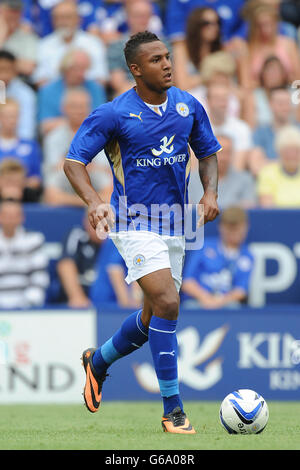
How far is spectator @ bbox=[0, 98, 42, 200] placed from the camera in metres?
12.0

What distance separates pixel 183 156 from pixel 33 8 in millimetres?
8144

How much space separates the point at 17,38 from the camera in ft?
44.4

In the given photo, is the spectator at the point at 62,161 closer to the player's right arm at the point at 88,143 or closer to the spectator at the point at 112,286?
the spectator at the point at 112,286

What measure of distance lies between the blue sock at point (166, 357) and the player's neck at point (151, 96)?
150cm

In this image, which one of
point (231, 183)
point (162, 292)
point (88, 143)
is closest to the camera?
point (162, 292)

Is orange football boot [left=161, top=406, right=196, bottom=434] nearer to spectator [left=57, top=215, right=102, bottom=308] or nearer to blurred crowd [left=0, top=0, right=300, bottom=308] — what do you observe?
blurred crowd [left=0, top=0, right=300, bottom=308]

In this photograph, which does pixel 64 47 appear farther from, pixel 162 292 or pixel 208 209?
pixel 162 292

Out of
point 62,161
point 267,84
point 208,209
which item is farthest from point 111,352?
point 267,84

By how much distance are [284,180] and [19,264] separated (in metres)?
3.41

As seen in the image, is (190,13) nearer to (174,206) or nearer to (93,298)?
(93,298)

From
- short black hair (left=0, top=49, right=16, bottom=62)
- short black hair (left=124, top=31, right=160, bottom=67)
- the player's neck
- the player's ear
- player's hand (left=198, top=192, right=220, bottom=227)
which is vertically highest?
short black hair (left=0, top=49, right=16, bottom=62)

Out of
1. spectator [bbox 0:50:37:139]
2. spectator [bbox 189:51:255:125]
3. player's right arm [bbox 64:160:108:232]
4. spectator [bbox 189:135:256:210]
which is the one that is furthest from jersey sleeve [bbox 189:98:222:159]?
spectator [bbox 0:50:37:139]

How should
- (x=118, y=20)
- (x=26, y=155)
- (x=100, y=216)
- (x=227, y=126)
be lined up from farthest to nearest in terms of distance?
1. (x=118, y=20)
2. (x=227, y=126)
3. (x=26, y=155)
4. (x=100, y=216)

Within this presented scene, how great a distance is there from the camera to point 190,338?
34.4ft
